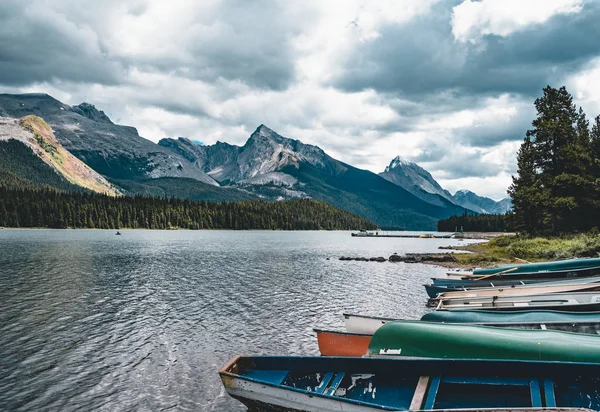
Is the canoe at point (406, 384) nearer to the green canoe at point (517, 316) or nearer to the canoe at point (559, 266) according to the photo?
the green canoe at point (517, 316)

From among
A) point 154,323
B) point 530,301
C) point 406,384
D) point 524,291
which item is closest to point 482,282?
point 524,291

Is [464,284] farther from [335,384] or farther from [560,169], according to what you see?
Result: [560,169]

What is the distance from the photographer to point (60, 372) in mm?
18750

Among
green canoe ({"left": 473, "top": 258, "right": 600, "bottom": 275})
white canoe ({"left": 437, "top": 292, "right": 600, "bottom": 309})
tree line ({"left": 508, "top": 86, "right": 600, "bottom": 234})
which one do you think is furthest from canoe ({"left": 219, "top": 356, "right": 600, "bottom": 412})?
tree line ({"left": 508, "top": 86, "right": 600, "bottom": 234})

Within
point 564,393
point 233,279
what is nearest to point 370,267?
point 233,279

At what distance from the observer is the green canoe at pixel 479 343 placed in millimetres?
11086

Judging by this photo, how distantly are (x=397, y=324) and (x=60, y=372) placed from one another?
51.2 feet

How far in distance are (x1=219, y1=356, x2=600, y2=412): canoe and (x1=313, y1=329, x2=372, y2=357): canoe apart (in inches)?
187

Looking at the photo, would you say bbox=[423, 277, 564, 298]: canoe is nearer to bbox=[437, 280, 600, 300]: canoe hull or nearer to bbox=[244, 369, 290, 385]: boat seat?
bbox=[437, 280, 600, 300]: canoe hull

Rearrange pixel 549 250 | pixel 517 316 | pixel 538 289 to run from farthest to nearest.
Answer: pixel 549 250
pixel 538 289
pixel 517 316

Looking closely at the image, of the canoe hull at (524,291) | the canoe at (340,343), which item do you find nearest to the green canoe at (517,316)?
the canoe at (340,343)

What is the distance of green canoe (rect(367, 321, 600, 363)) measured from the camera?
11086mm

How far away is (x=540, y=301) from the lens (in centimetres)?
2470

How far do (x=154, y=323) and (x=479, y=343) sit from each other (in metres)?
22.6
